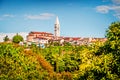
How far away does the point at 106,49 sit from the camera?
73.7ft

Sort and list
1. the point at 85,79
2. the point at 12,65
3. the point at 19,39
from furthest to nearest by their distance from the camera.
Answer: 1. the point at 19,39
2. the point at 12,65
3. the point at 85,79

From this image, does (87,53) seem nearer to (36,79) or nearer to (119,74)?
(119,74)

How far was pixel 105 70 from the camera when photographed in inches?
815

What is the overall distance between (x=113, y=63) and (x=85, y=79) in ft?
7.63

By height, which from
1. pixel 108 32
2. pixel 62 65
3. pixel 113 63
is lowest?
pixel 62 65

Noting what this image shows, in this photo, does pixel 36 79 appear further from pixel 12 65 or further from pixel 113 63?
pixel 113 63

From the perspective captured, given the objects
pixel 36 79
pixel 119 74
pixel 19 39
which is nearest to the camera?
pixel 119 74

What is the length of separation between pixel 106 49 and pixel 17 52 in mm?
20339

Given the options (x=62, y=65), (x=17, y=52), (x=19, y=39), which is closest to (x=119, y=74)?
(x=17, y=52)

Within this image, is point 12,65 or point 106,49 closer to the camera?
point 106,49

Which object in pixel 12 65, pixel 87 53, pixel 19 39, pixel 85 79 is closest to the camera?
pixel 85 79

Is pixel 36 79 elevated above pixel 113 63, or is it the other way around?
pixel 113 63

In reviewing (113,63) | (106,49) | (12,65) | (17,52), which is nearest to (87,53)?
(106,49)

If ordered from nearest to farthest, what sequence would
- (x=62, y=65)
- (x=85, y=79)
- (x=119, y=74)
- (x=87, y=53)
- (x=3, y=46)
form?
1. (x=119, y=74)
2. (x=85, y=79)
3. (x=87, y=53)
4. (x=3, y=46)
5. (x=62, y=65)
